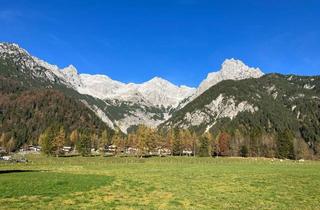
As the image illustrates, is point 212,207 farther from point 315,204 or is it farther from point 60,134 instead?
point 60,134

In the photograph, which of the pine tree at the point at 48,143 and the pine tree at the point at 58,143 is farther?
the pine tree at the point at 58,143

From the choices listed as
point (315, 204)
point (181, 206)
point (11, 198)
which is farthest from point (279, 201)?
point (11, 198)

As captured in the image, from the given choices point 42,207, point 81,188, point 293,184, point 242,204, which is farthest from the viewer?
point 293,184

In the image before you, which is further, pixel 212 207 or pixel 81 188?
pixel 81 188

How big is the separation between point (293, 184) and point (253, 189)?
865 centimetres

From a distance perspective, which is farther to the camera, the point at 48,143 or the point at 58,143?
the point at 58,143

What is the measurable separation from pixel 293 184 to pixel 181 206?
23.2 metres

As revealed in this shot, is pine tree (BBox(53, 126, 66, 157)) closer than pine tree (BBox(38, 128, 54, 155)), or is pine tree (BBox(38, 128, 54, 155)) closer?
pine tree (BBox(38, 128, 54, 155))

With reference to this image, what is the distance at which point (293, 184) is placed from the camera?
48188 mm

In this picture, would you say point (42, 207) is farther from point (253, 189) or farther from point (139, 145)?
point (139, 145)

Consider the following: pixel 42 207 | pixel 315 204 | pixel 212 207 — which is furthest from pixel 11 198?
pixel 315 204

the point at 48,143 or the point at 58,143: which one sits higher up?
the point at 58,143

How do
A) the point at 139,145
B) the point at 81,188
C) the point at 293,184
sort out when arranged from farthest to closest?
the point at 139,145 → the point at 293,184 → the point at 81,188

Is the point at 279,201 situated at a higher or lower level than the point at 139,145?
lower
